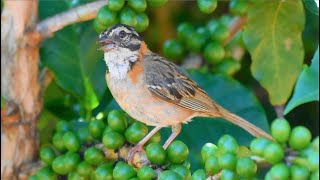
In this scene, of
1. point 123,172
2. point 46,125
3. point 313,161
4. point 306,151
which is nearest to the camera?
point 313,161

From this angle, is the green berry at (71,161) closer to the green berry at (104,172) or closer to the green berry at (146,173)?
the green berry at (104,172)

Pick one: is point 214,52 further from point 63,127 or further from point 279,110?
point 63,127

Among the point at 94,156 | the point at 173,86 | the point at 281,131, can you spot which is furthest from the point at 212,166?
the point at 173,86

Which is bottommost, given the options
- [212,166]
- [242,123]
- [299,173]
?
[242,123]

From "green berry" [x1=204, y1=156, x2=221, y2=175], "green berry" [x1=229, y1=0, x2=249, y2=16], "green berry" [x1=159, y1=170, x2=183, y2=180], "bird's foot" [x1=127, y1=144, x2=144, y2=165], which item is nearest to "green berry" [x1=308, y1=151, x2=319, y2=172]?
"green berry" [x1=204, y1=156, x2=221, y2=175]

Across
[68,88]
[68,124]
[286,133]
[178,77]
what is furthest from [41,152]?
[286,133]

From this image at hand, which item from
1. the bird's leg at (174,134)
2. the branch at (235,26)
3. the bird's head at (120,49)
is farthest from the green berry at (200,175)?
the branch at (235,26)
